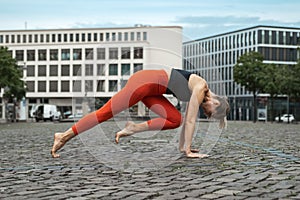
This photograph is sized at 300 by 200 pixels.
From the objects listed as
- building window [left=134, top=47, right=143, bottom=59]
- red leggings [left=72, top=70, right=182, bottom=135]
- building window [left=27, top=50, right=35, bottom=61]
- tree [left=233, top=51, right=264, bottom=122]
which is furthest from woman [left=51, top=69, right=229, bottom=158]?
building window [left=27, top=50, right=35, bottom=61]

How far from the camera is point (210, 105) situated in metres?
10.2

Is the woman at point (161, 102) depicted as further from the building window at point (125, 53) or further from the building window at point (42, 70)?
the building window at point (42, 70)

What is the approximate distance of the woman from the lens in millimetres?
9391

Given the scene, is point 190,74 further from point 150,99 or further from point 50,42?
point 50,42

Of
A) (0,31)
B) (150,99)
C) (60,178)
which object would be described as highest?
(0,31)

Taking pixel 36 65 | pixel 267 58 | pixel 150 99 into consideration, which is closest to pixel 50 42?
pixel 36 65

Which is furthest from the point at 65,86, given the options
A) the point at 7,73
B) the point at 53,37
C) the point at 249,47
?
the point at 7,73

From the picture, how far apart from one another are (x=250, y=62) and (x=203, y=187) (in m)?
70.9

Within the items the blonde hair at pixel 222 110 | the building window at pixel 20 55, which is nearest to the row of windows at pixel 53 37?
the building window at pixel 20 55

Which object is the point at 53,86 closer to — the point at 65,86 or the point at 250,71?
the point at 65,86

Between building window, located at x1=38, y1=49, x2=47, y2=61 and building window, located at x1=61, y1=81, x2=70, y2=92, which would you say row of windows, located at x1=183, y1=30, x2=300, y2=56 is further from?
building window, located at x1=38, y1=49, x2=47, y2=61

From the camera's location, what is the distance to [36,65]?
330 feet

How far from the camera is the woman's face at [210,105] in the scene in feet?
33.3

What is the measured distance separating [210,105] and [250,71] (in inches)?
2616
